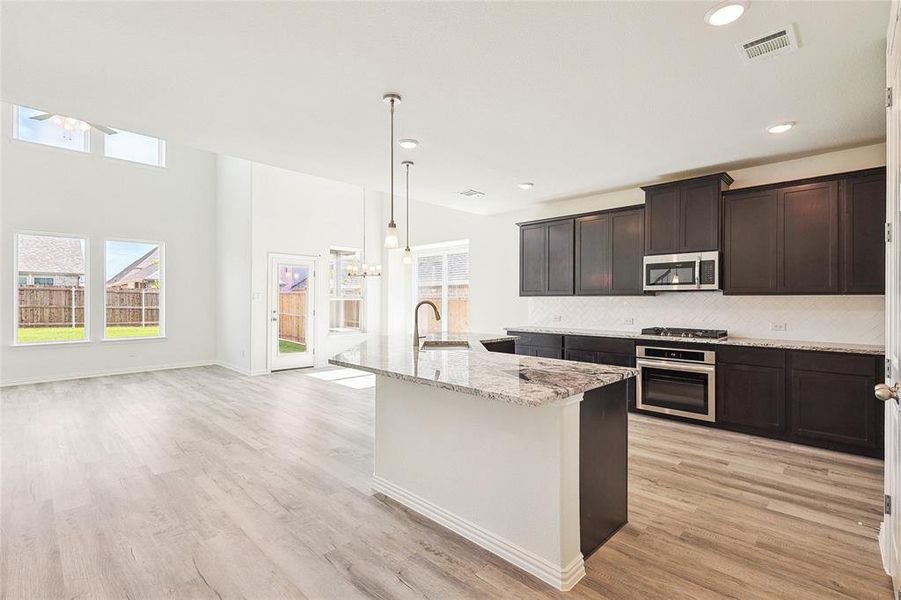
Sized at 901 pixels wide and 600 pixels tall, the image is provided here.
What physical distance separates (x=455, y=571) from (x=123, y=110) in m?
3.66

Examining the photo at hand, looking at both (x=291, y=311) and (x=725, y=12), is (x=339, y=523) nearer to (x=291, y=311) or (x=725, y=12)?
(x=725, y=12)

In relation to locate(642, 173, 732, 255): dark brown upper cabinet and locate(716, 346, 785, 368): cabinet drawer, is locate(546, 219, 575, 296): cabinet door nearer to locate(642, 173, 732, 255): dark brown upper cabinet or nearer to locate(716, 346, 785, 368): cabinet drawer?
locate(642, 173, 732, 255): dark brown upper cabinet

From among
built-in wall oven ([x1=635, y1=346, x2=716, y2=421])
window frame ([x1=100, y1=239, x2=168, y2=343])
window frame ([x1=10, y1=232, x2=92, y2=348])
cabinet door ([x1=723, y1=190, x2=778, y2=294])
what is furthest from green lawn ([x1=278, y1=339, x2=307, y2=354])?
cabinet door ([x1=723, y1=190, x2=778, y2=294])

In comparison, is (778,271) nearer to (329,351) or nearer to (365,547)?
(365,547)

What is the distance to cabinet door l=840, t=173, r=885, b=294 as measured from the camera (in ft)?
11.7

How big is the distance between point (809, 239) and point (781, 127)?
1.11 m

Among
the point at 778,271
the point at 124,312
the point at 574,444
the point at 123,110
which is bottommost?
the point at 574,444

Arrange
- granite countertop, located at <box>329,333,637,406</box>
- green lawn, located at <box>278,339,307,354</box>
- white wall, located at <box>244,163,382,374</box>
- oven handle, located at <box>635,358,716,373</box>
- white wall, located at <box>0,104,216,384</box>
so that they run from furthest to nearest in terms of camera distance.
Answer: green lawn, located at <box>278,339,307,354</box> < white wall, located at <box>244,163,382,374</box> < white wall, located at <box>0,104,216,384</box> < oven handle, located at <box>635,358,716,373</box> < granite countertop, located at <box>329,333,637,406</box>

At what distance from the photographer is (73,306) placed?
6.88 metres

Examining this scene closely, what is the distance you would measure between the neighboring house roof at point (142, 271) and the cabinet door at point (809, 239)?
9.02 m

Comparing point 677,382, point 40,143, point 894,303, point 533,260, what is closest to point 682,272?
point 677,382

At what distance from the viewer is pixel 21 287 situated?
6426 mm

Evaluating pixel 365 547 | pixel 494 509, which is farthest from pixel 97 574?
pixel 494 509

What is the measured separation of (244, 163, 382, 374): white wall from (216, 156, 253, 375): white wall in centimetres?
16
